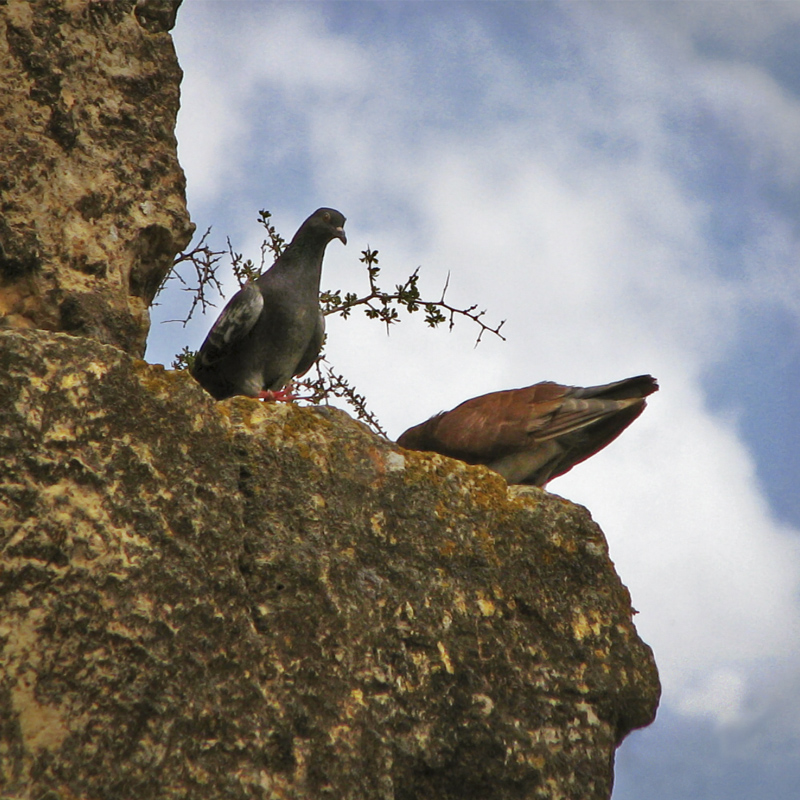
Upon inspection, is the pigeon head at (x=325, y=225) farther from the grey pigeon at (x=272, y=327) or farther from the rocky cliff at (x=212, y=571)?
the rocky cliff at (x=212, y=571)

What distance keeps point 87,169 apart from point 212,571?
1381mm

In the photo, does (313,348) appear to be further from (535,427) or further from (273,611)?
(273,611)

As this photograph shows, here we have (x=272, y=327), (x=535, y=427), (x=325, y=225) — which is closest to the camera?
(x=535, y=427)

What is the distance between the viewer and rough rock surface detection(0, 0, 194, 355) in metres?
3.10

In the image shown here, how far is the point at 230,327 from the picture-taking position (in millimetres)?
4492

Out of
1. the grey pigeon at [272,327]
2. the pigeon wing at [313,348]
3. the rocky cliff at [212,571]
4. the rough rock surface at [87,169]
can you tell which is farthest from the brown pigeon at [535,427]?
the rough rock surface at [87,169]

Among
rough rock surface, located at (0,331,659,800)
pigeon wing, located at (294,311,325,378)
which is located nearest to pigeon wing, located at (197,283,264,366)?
pigeon wing, located at (294,311,325,378)

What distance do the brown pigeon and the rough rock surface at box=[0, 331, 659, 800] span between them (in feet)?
2.20

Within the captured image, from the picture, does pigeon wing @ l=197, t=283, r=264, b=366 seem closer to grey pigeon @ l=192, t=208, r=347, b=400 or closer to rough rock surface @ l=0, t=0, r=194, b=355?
grey pigeon @ l=192, t=208, r=347, b=400

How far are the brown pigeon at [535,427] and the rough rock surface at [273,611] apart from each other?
2.20ft

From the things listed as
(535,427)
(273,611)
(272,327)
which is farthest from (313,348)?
(273,611)

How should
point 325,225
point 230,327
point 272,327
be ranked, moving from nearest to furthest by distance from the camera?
point 230,327 → point 272,327 → point 325,225

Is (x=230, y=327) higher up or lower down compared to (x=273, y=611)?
higher up

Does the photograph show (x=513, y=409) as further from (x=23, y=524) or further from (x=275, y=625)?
(x=23, y=524)
